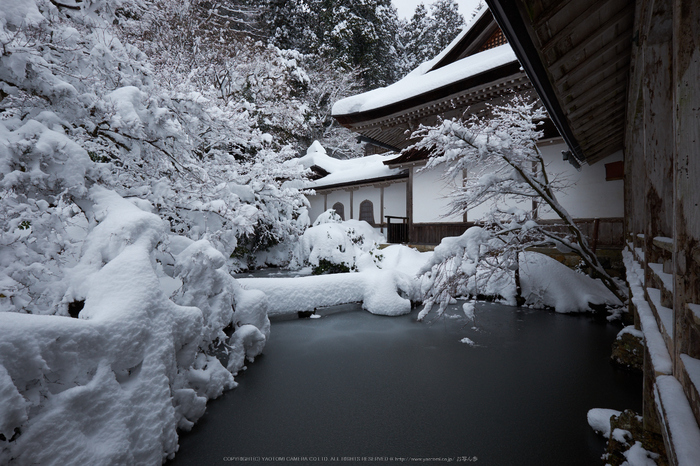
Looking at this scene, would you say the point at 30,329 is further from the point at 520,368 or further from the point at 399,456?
the point at 520,368

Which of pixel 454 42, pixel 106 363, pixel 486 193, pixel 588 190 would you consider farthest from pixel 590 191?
pixel 106 363

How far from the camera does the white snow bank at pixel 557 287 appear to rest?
7.85 meters

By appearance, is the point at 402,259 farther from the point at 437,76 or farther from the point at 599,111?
the point at 599,111

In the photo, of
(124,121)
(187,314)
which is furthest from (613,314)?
(124,121)

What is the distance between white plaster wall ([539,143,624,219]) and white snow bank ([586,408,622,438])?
6099mm

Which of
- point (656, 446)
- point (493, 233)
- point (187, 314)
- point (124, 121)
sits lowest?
point (656, 446)

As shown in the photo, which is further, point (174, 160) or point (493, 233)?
point (493, 233)

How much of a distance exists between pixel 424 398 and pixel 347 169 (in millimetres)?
15192

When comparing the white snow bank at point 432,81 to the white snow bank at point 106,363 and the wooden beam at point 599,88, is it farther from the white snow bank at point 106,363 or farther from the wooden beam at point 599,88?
the white snow bank at point 106,363

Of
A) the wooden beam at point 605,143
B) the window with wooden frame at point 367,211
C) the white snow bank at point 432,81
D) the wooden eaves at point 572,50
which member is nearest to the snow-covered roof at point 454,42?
the white snow bank at point 432,81

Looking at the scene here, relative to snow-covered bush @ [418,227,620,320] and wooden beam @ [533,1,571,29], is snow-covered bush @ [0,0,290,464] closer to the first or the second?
wooden beam @ [533,1,571,29]

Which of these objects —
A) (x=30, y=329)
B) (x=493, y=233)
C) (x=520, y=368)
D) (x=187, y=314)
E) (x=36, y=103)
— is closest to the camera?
(x=30, y=329)

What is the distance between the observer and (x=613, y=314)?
7.20m

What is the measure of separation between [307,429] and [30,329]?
2721 mm
